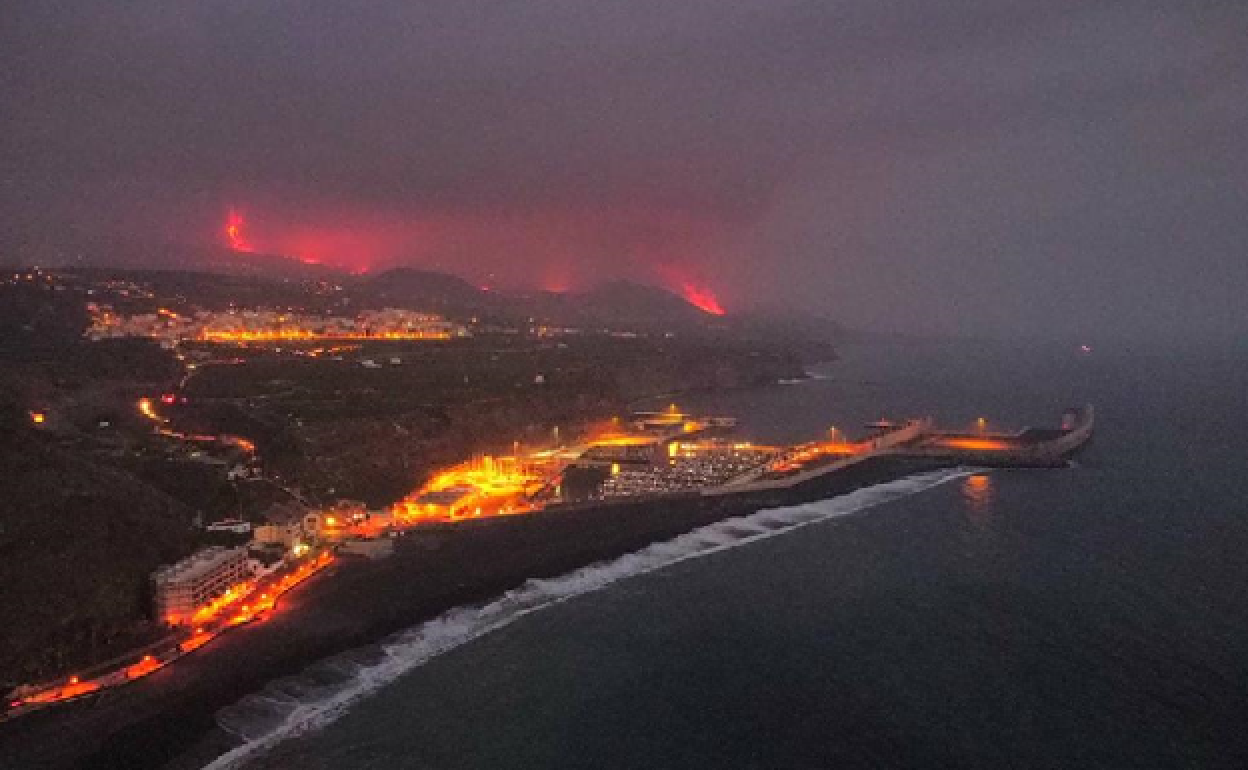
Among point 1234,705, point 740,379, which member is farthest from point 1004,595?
point 740,379

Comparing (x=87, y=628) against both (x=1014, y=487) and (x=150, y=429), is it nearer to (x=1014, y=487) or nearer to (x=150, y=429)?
(x=150, y=429)

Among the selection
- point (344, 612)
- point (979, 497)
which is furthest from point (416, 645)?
point (979, 497)

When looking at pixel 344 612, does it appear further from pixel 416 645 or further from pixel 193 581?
pixel 193 581

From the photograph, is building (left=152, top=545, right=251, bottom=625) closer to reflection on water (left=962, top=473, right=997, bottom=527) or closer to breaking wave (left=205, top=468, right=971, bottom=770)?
breaking wave (left=205, top=468, right=971, bottom=770)

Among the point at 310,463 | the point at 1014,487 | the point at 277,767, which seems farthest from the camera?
the point at 1014,487

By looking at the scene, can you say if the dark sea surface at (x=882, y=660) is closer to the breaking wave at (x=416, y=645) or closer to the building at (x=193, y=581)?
the breaking wave at (x=416, y=645)

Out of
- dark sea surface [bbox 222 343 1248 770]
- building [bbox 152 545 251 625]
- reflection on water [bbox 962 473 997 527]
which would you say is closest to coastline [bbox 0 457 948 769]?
building [bbox 152 545 251 625]
